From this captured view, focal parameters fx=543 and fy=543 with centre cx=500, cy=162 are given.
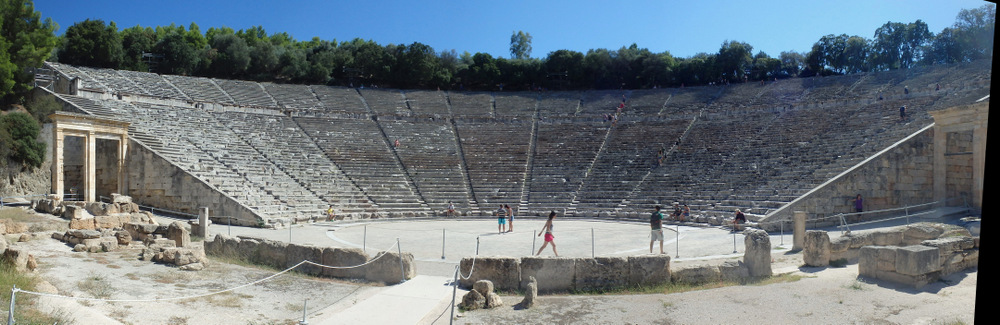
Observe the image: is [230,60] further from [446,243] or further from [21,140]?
[446,243]

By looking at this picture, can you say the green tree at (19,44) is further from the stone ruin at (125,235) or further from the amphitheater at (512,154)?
the stone ruin at (125,235)

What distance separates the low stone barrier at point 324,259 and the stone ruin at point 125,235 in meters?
0.79

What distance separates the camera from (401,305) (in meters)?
7.52

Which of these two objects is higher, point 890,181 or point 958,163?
point 958,163

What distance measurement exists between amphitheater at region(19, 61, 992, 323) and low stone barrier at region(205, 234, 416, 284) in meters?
1.12

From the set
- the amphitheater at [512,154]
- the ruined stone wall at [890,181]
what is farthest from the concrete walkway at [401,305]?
the ruined stone wall at [890,181]

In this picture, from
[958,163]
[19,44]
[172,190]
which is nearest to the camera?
[958,163]

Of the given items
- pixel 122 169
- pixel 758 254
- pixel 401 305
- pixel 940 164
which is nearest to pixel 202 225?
pixel 122 169

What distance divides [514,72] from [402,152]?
843 inches

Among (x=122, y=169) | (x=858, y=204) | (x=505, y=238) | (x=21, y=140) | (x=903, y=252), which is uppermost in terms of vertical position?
(x=21, y=140)

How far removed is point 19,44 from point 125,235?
20.8m

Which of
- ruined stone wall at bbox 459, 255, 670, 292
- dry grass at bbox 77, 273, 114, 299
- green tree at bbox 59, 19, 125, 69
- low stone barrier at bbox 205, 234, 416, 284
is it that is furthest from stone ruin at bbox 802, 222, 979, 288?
green tree at bbox 59, 19, 125, 69

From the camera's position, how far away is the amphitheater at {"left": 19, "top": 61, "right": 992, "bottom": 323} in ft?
58.4

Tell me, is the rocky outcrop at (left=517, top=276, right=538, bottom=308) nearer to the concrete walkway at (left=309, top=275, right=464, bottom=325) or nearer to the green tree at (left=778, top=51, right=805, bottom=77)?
the concrete walkway at (left=309, top=275, right=464, bottom=325)
